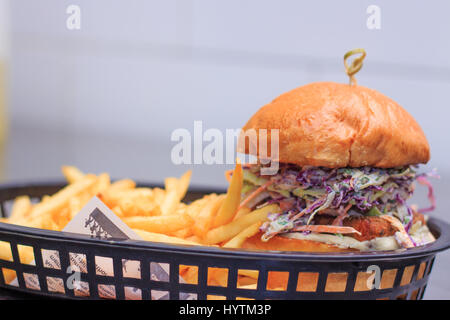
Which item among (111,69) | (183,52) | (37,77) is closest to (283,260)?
(183,52)

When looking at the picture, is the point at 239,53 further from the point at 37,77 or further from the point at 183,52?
the point at 37,77

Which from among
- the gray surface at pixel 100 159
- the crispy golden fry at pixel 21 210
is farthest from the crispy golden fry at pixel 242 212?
the gray surface at pixel 100 159

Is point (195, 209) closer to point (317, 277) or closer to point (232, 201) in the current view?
point (232, 201)

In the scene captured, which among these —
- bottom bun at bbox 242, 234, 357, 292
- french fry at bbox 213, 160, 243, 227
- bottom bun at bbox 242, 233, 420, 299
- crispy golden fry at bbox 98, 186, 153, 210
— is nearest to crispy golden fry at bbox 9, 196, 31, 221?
crispy golden fry at bbox 98, 186, 153, 210

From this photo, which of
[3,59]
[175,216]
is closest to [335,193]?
[175,216]

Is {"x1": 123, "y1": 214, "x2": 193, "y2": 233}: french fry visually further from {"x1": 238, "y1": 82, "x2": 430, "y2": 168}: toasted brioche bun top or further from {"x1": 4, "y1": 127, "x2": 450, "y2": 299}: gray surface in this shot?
{"x1": 4, "y1": 127, "x2": 450, "y2": 299}: gray surface

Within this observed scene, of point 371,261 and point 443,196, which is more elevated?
point 371,261

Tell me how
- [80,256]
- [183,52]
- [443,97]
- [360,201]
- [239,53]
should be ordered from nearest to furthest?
[80,256] → [360,201] → [443,97] → [239,53] → [183,52]
